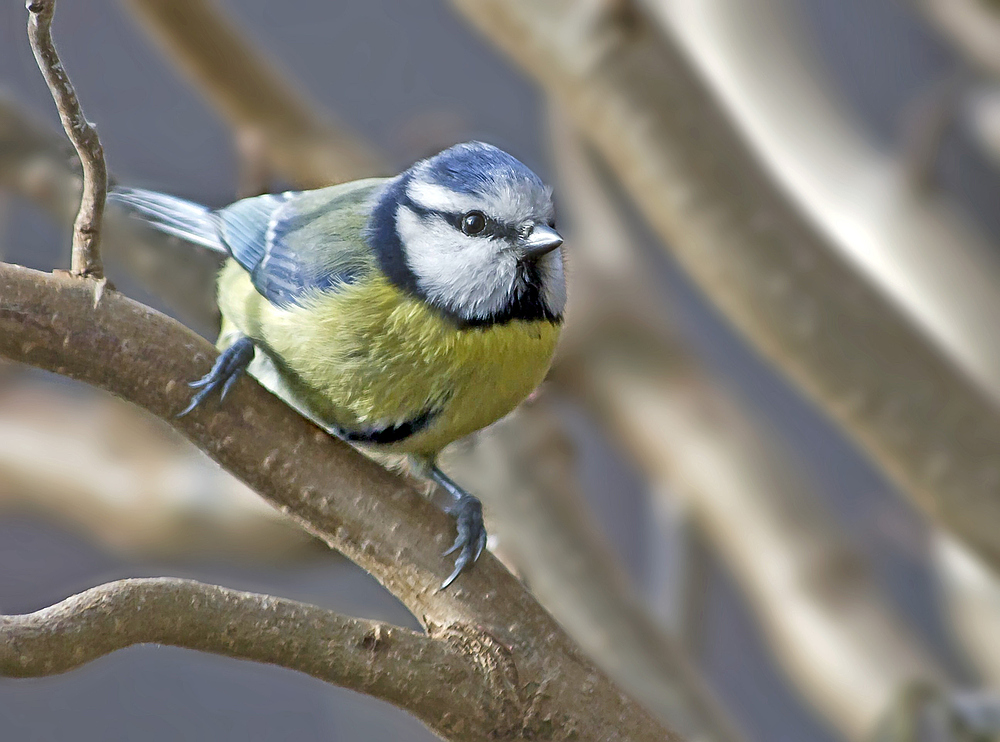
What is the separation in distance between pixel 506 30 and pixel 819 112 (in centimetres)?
63

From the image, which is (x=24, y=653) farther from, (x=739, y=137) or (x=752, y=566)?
(x=752, y=566)

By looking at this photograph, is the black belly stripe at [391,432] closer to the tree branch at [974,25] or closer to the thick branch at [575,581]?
the thick branch at [575,581]

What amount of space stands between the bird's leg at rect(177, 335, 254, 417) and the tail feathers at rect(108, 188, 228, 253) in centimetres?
16

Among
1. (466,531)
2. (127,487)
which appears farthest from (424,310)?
(127,487)

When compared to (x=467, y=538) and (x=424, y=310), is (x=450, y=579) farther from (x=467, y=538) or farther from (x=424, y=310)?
(x=424, y=310)

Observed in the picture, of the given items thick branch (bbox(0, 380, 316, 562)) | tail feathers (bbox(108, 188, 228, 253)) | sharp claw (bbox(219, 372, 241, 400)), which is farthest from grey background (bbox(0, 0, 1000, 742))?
sharp claw (bbox(219, 372, 241, 400))

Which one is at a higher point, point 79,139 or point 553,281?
point 553,281

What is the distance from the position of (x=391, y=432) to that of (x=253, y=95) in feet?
1.90

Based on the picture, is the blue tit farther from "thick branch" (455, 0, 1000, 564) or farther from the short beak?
"thick branch" (455, 0, 1000, 564)

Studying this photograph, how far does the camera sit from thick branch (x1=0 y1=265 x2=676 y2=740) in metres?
0.54

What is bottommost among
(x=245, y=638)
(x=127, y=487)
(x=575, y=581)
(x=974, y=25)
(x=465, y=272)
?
(x=127, y=487)

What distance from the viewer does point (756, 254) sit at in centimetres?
87

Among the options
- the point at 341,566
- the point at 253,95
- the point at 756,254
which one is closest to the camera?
the point at 756,254

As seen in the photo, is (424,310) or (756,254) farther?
(756,254)
